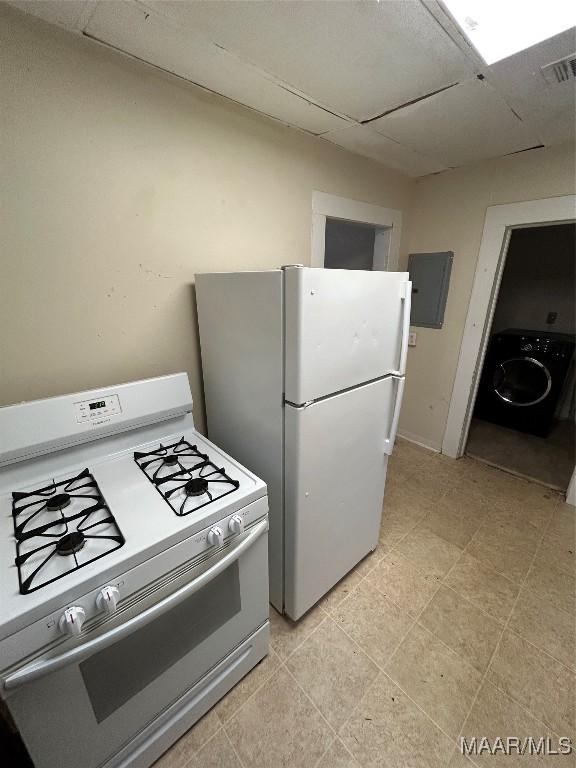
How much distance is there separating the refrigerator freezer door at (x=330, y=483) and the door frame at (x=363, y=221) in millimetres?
1034

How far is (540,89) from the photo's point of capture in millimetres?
1292

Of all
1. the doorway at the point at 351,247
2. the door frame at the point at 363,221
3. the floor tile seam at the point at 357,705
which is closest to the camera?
the floor tile seam at the point at 357,705

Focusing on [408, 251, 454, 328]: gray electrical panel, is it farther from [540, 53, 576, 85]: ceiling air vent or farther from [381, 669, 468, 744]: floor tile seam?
[381, 669, 468, 744]: floor tile seam

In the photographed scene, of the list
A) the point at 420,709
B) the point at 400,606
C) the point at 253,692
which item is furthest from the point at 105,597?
the point at 400,606

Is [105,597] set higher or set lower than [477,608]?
higher

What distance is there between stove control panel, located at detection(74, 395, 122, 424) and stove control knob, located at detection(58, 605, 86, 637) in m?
0.63

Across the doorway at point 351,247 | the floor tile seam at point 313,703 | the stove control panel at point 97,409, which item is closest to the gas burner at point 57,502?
the stove control panel at point 97,409

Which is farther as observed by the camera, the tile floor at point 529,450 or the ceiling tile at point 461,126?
the tile floor at point 529,450

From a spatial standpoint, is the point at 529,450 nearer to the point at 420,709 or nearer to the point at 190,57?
the point at 420,709

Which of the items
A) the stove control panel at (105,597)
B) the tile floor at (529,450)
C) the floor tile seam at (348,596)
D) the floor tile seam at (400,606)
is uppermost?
the stove control panel at (105,597)

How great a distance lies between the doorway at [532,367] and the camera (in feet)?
9.07

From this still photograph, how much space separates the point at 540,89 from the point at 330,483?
1.85 m

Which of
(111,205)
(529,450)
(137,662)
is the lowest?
(529,450)

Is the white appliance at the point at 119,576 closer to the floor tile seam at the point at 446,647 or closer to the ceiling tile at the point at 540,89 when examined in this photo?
the floor tile seam at the point at 446,647
